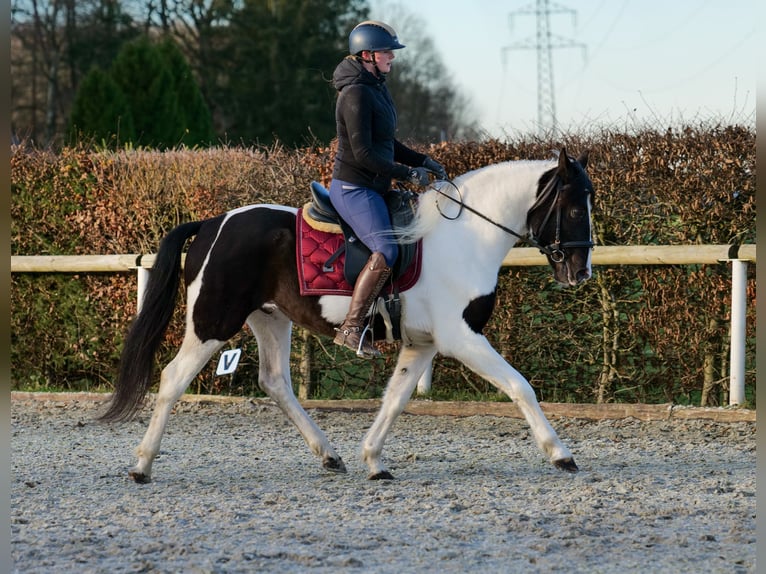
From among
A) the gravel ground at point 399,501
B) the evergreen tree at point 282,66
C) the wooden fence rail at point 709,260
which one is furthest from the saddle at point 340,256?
the evergreen tree at point 282,66

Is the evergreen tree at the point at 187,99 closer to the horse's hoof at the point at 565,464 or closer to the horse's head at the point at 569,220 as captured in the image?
the horse's head at the point at 569,220

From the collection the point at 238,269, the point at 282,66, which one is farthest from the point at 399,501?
the point at 282,66

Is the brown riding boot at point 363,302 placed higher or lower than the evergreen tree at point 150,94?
lower

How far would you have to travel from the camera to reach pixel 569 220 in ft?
21.1

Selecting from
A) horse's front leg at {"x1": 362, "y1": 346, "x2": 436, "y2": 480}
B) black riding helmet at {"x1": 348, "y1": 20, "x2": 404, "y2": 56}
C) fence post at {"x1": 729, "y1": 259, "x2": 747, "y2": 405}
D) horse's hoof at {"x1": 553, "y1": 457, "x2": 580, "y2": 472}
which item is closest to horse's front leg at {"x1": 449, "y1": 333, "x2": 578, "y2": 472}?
horse's hoof at {"x1": 553, "y1": 457, "x2": 580, "y2": 472}

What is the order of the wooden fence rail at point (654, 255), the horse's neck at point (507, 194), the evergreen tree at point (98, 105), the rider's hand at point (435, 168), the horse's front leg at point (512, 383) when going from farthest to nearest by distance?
1. the evergreen tree at point (98, 105)
2. the wooden fence rail at point (654, 255)
3. the rider's hand at point (435, 168)
4. the horse's neck at point (507, 194)
5. the horse's front leg at point (512, 383)

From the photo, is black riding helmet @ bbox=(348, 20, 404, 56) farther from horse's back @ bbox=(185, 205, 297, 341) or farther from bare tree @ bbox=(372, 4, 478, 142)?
bare tree @ bbox=(372, 4, 478, 142)

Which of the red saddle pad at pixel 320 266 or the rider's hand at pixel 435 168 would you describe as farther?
the rider's hand at pixel 435 168

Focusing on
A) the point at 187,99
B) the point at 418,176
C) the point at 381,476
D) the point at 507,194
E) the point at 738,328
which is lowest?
the point at 381,476

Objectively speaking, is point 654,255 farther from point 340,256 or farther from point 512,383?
point 340,256

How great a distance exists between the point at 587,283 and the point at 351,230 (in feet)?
10.5

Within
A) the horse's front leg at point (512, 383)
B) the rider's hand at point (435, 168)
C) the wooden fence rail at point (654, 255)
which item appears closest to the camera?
the horse's front leg at point (512, 383)

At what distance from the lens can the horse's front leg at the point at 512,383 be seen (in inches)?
245

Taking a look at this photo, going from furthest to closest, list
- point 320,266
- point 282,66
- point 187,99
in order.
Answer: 1. point 282,66
2. point 187,99
3. point 320,266
